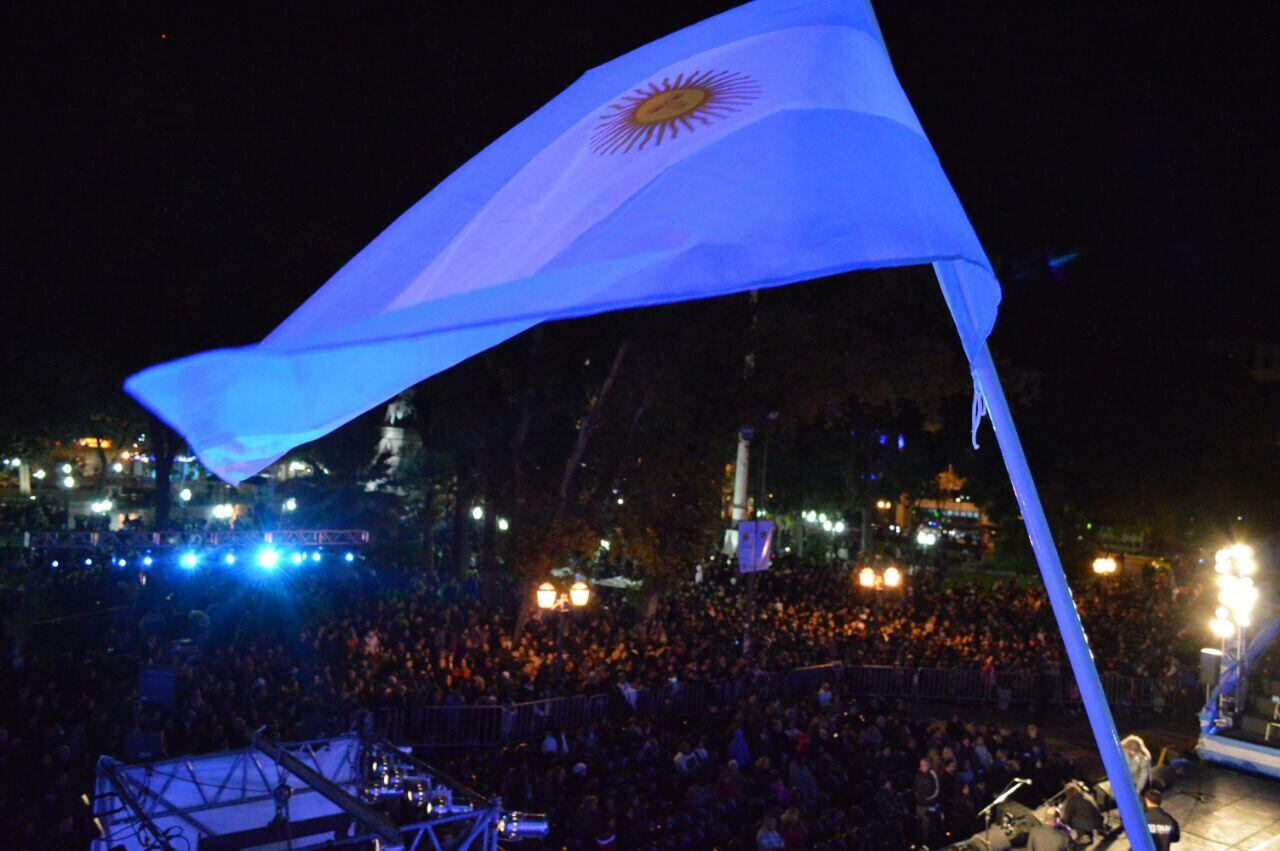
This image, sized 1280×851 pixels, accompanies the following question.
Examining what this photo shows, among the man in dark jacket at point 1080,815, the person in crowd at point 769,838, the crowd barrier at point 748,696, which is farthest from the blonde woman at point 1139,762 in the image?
the person in crowd at point 769,838

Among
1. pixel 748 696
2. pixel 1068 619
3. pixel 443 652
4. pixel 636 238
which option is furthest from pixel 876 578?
pixel 636 238

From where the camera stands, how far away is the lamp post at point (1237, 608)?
17.0 meters

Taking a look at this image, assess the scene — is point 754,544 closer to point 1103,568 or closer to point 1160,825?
point 1160,825

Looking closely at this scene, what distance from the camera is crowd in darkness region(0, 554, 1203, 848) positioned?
13.4 meters

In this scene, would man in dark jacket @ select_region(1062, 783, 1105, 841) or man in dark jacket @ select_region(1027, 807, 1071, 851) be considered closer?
man in dark jacket @ select_region(1027, 807, 1071, 851)

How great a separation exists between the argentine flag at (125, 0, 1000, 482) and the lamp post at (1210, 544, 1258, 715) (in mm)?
17502

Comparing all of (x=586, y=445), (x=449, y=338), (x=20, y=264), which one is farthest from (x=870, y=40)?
(x=20, y=264)

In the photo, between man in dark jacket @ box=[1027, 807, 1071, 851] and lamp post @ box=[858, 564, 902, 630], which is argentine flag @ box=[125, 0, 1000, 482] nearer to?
man in dark jacket @ box=[1027, 807, 1071, 851]

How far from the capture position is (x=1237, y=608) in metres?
17.3

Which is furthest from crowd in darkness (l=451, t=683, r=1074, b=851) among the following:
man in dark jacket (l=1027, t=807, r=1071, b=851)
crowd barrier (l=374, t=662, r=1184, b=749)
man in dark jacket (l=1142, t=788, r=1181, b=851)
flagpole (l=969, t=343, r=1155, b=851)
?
flagpole (l=969, t=343, r=1155, b=851)

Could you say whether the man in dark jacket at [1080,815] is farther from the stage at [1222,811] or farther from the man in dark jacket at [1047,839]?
the man in dark jacket at [1047,839]

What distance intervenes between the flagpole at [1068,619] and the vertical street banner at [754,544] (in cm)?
1817

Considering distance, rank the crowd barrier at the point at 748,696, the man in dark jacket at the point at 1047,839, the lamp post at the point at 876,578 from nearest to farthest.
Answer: the man in dark jacket at the point at 1047,839 → the crowd barrier at the point at 748,696 → the lamp post at the point at 876,578

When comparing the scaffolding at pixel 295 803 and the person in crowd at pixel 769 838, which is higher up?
the scaffolding at pixel 295 803
